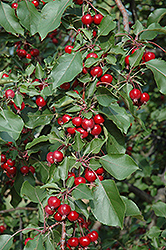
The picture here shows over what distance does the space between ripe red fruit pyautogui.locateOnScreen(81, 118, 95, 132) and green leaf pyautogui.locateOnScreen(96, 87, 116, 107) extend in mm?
92

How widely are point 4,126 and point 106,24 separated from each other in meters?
0.64

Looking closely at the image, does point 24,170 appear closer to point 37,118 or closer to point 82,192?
point 37,118

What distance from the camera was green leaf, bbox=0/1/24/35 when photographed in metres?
1.29

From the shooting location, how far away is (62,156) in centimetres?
105

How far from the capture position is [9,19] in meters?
1.30

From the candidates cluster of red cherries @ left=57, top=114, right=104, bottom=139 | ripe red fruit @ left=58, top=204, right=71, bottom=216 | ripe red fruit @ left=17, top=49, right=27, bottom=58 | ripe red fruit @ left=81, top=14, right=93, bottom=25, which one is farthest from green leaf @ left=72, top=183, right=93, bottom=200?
ripe red fruit @ left=17, top=49, right=27, bottom=58

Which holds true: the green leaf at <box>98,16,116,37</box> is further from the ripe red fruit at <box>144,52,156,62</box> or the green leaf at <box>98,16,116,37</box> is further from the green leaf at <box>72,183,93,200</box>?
the green leaf at <box>72,183,93,200</box>

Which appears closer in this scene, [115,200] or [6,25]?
[115,200]

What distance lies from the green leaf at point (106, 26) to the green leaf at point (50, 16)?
0.57 feet

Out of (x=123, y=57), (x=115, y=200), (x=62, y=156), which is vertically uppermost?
(x=123, y=57)

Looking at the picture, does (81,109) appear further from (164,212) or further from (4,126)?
(164,212)

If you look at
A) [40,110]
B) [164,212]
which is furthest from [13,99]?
[164,212]

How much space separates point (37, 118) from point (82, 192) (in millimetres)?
487

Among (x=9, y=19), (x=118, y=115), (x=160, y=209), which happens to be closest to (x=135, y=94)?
(x=118, y=115)
